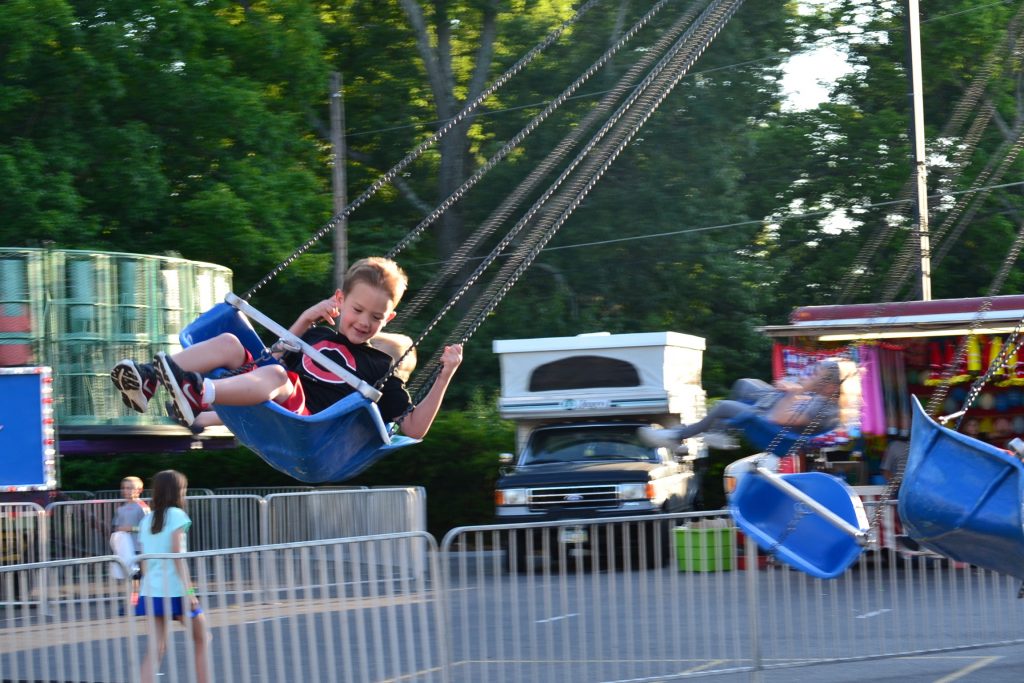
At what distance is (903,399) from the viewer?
56.0ft

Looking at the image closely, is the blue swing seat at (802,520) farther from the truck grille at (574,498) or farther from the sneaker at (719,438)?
the truck grille at (574,498)

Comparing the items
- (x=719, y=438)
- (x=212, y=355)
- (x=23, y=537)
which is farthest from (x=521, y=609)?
(x=23, y=537)

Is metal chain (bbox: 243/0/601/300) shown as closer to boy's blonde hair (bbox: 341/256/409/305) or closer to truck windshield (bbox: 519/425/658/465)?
boy's blonde hair (bbox: 341/256/409/305)

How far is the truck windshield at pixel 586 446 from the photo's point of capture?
1706 cm

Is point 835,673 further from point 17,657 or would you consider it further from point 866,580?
point 17,657

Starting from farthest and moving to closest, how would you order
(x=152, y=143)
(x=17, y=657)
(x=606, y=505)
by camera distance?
1. (x=152, y=143)
2. (x=606, y=505)
3. (x=17, y=657)

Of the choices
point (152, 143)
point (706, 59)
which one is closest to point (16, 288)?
point (152, 143)

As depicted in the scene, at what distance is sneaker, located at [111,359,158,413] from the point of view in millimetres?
6699

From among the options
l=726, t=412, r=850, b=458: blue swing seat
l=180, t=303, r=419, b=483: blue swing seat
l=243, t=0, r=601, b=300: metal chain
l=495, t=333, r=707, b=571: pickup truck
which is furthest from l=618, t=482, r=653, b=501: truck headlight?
l=180, t=303, r=419, b=483: blue swing seat

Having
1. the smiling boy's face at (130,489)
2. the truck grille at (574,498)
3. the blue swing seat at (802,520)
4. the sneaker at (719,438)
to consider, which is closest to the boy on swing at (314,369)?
the sneaker at (719,438)

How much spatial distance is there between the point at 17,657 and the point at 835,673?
4860mm

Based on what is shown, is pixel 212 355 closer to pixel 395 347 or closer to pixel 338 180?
pixel 395 347

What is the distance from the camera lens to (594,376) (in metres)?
17.6

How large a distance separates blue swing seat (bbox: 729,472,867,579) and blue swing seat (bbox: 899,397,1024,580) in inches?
32.2
